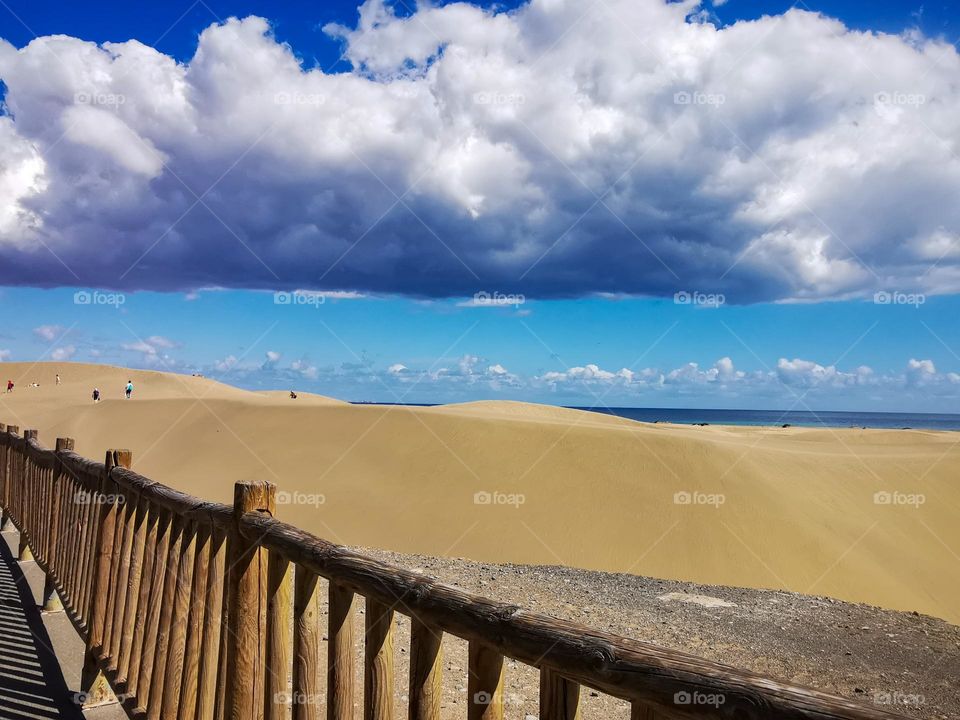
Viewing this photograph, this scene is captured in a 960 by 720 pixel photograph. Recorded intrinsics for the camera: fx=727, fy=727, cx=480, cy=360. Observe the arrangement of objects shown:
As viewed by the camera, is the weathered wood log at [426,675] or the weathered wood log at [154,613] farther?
the weathered wood log at [154,613]

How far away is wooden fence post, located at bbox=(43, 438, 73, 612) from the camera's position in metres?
6.43

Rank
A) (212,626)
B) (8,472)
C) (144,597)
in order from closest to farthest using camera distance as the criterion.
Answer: (212,626), (144,597), (8,472)

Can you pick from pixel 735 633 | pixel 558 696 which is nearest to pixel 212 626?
pixel 558 696

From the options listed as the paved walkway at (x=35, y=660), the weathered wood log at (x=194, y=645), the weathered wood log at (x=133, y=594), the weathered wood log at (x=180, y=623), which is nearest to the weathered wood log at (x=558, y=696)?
the weathered wood log at (x=194, y=645)

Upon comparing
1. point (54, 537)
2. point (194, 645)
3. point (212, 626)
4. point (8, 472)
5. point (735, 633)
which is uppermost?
point (8, 472)

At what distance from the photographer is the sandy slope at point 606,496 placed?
574 inches

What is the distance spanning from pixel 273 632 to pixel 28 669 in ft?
12.0

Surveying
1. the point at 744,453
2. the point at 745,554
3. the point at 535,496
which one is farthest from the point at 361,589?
the point at 744,453

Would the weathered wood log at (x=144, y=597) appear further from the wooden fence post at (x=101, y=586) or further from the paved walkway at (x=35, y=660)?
the paved walkway at (x=35, y=660)

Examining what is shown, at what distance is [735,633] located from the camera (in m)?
8.12

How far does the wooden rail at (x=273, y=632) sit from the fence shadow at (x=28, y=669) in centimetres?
24

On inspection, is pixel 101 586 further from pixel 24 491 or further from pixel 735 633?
pixel 735 633

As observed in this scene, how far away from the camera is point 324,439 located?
24.7m

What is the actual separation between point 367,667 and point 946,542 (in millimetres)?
17925
